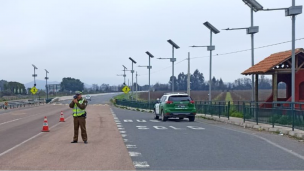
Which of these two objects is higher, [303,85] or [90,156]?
[303,85]

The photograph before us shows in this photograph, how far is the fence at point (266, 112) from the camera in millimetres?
18391

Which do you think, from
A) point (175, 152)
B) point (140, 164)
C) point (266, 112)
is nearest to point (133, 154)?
point (175, 152)

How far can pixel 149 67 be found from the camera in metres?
58.7

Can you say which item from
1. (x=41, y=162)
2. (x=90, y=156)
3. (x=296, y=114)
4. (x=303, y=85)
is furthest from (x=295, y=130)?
(x=303, y=85)

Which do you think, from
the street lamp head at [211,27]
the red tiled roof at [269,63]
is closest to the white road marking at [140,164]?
the red tiled roof at [269,63]

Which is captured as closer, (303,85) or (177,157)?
(177,157)

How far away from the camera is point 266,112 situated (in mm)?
21875

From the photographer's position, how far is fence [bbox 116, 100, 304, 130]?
18.4m

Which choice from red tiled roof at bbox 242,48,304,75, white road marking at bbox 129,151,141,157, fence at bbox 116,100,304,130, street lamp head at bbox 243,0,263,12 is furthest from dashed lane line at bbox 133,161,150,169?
red tiled roof at bbox 242,48,304,75

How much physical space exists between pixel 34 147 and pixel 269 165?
24.0 ft

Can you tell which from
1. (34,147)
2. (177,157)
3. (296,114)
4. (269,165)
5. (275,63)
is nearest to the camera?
(269,165)

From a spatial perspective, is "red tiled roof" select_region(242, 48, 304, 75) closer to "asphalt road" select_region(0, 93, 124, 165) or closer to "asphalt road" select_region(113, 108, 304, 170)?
"asphalt road" select_region(113, 108, 304, 170)

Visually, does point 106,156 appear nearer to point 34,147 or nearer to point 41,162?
point 41,162

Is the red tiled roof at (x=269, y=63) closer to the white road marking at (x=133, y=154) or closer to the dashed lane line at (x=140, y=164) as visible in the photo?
the white road marking at (x=133, y=154)
